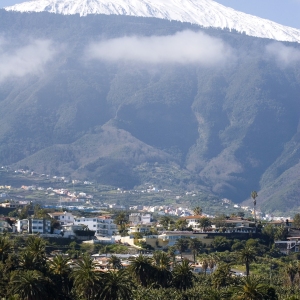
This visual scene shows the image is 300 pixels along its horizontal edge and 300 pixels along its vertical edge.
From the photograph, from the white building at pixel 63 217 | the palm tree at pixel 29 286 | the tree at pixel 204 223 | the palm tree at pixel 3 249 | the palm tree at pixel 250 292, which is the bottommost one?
the palm tree at pixel 250 292

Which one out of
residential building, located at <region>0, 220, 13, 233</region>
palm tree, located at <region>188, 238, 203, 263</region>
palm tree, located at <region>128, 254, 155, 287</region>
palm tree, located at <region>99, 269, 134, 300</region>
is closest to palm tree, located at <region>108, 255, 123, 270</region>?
Answer: palm tree, located at <region>128, 254, 155, 287</region>

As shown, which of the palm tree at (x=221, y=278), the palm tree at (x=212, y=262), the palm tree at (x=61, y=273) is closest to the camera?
the palm tree at (x=61, y=273)

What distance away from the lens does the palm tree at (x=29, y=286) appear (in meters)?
87.1

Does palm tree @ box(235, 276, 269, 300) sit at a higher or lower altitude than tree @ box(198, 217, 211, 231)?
lower

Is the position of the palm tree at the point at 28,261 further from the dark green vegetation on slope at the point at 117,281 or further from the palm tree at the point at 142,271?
the palm tree at the point at 142,271

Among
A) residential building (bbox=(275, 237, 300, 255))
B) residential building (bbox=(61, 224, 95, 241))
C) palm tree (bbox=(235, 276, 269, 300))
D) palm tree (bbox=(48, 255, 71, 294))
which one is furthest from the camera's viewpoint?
residential building (bbox=(275, 237, 300, 255))

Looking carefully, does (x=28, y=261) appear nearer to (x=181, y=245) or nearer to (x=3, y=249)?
(x=3, y=249)

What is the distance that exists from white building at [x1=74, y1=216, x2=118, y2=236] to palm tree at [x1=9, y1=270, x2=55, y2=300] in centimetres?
7439

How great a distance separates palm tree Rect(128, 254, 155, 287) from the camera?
108 m

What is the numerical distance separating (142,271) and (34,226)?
44.8 meters

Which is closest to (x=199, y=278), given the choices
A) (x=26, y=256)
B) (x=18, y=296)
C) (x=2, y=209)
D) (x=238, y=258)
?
(x=238, y=258)

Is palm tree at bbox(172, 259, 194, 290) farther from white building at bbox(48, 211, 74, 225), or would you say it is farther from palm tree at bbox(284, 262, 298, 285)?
white building at bbox(48, 211, 74, 225)

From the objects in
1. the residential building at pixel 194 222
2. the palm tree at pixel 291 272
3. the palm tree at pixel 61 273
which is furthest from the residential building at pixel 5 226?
the palm tree at pixel 61 273

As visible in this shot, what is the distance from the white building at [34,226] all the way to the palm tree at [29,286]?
59835 mm
